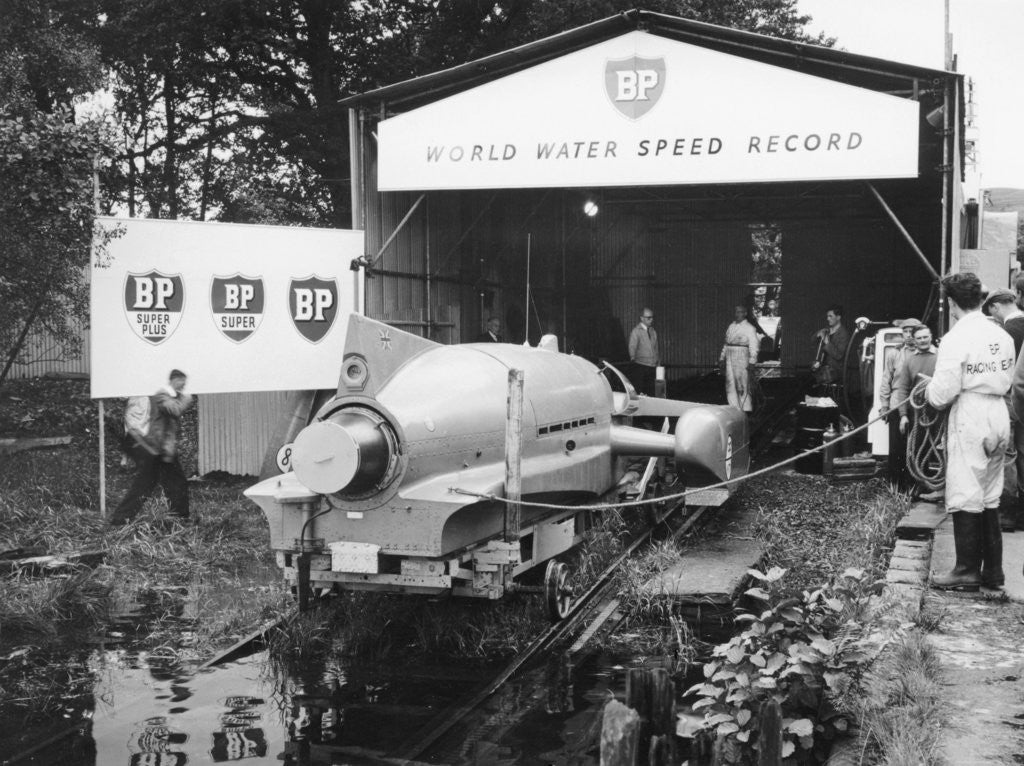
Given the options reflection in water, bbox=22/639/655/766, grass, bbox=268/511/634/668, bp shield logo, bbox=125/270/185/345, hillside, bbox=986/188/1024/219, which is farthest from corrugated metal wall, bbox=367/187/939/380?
hillside, bbox=986/188/1024/219

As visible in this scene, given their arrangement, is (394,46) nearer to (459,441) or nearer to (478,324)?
(478,324)

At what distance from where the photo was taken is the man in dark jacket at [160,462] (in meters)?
10.3

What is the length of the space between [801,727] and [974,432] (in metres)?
2.59

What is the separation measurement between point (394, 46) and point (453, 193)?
5.82 metres

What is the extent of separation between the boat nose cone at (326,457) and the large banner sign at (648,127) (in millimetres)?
7414

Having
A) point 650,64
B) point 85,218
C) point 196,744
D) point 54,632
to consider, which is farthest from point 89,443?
point 196,744

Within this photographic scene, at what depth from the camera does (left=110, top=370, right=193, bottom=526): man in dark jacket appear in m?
10.3

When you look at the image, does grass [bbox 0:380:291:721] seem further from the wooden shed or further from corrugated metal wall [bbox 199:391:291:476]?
the wooden shed

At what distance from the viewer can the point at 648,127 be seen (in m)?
12.7

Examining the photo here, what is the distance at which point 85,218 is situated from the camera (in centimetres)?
1030

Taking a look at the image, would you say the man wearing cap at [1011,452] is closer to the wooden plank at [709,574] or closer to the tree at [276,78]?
the wooden plank at [709,574]

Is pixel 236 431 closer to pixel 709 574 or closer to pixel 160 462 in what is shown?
pixel 160 462

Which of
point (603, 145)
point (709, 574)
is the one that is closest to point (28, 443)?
point (603, 145)

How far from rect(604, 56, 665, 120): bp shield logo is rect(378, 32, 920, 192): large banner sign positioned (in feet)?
0.04
